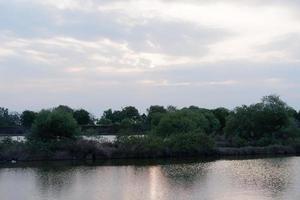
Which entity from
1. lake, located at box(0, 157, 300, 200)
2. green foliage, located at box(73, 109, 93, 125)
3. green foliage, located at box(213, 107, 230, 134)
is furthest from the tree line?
green foliage, located at box(73, 109, 93, 125)

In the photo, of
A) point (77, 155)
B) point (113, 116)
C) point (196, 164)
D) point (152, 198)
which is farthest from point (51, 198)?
point (113, 116)

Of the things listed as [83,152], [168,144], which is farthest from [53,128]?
[168,144]

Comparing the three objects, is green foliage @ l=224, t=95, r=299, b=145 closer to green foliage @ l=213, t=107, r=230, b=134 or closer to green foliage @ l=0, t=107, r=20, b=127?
green foliage @ l=213, t=107, r=230, b=134

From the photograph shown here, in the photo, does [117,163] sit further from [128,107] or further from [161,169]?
[128,107]

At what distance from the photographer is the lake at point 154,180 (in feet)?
129

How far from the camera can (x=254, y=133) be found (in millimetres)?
89000

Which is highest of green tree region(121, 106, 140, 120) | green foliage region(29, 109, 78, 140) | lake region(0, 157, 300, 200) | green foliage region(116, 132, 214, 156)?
green tree region(121, 106, 140, 120)

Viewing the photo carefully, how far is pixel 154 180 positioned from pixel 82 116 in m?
102

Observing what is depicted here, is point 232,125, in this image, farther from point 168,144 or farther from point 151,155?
point 151,155

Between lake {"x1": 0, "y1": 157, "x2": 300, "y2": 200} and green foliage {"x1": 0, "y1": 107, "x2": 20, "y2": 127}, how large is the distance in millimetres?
88062

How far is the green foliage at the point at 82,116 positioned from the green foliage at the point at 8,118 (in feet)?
60.7

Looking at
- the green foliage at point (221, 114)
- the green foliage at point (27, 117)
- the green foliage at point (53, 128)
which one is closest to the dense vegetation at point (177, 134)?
the green foliage at point (53, 128)

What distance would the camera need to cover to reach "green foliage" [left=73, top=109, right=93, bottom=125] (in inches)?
5812

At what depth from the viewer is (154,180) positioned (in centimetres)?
4841
